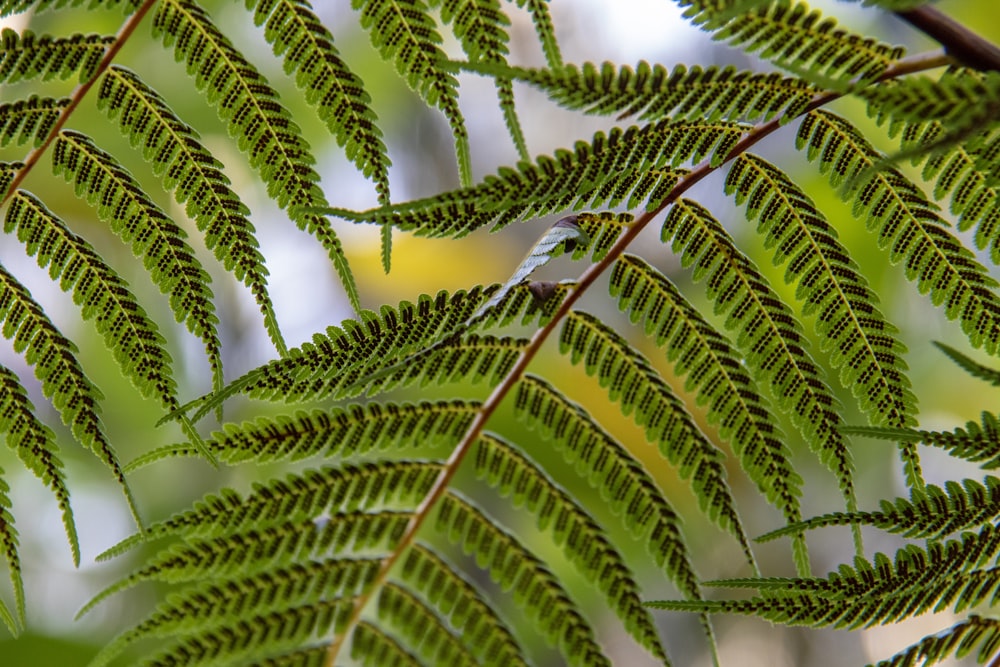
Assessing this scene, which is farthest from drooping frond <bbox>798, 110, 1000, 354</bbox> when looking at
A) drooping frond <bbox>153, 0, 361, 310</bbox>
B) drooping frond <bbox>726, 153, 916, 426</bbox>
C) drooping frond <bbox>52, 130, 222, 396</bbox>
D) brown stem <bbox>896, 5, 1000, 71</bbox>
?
drooping frond <bbox>52, 130, 222, 396</bbox>

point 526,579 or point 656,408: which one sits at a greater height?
point 656,408

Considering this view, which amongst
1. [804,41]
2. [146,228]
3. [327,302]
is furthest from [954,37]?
[327,302]

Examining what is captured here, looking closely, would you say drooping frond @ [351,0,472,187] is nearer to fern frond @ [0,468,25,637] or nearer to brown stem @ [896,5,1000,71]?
brown stem @ [896,5,1000,71]

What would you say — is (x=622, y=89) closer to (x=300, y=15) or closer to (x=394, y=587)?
(x=300, y=15)

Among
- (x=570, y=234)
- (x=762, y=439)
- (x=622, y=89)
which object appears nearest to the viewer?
(x=622, y=89)

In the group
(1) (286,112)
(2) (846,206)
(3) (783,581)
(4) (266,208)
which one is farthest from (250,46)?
(3) (783,581)

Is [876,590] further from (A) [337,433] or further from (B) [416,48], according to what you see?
(B) [416,48]
